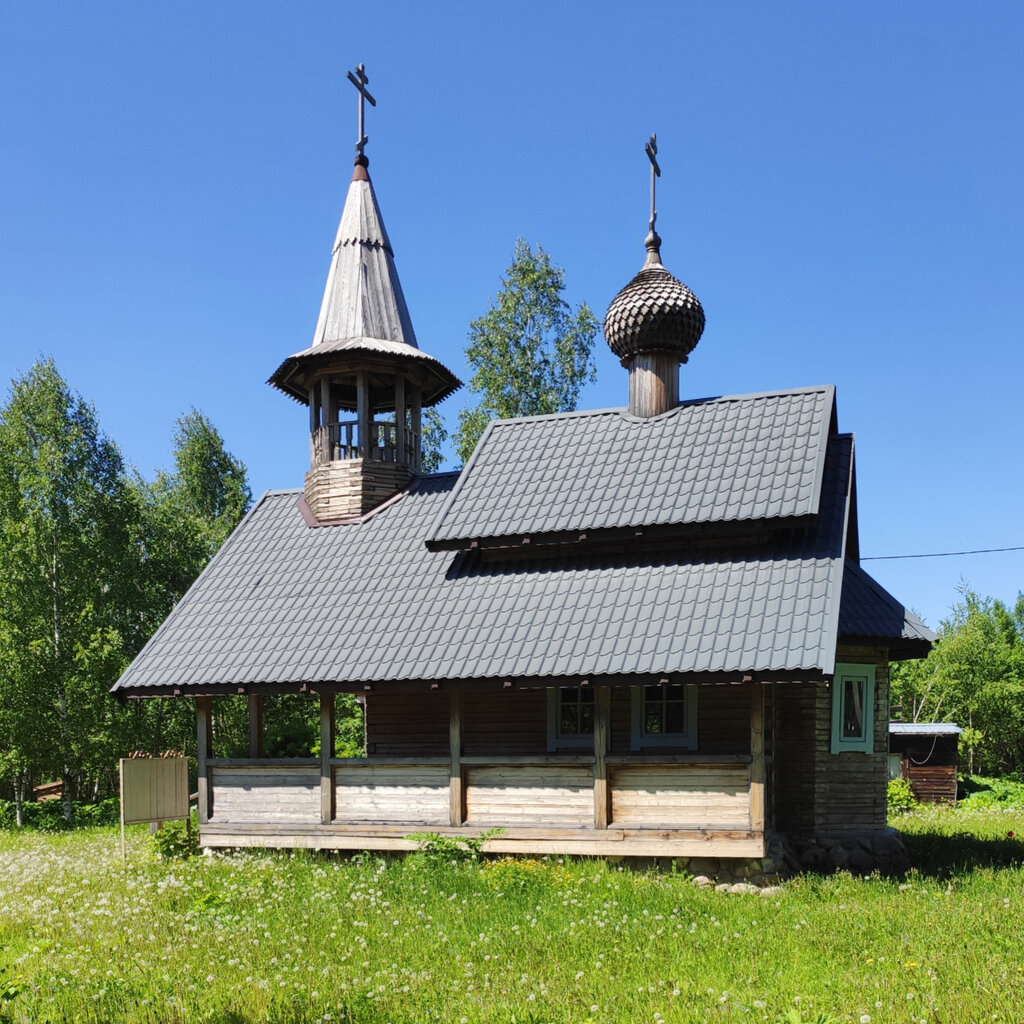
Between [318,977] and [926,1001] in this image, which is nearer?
[926,1001]

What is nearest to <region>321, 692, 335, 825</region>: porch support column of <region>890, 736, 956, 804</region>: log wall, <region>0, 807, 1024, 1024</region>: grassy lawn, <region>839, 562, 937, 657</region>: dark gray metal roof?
<region>0, 807, 1024, 1024</region>: grassy lawn

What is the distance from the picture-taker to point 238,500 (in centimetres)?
3631

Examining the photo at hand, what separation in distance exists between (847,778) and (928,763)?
15.2 m

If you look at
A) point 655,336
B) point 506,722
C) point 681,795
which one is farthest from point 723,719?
point 655,336

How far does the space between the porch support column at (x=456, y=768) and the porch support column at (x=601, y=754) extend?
1.78 meters

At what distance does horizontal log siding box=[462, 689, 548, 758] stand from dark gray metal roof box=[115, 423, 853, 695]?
1427 mm

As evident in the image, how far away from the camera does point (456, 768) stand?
13.3m

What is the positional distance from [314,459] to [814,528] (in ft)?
28.8

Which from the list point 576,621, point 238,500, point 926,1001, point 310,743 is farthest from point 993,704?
point 926,1001

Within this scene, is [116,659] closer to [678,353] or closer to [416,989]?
[678,353]

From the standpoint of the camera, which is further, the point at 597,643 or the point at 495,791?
the point at 495,791

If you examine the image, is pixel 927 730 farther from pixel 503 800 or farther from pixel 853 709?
pixel 503 800

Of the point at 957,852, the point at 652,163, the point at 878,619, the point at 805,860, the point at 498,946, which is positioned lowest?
the point at 957,852

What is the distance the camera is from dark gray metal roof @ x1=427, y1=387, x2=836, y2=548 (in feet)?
44.5
